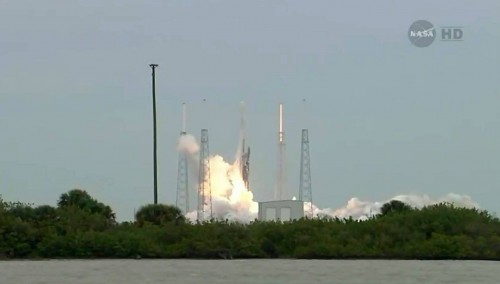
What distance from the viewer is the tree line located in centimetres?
2980

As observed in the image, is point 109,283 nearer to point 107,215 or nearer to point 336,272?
point 336,272

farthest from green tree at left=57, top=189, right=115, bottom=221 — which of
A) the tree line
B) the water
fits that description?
the water

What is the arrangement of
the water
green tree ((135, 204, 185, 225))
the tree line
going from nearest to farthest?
the water < the tree line < green tree ((135, 204, 185, 225))

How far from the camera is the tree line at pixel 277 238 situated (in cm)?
2980

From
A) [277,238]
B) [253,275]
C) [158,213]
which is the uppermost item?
[158,213]

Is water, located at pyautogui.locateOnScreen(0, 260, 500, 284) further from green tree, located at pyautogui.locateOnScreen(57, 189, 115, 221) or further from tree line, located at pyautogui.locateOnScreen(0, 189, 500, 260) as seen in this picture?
green tree, located at pyautogui.locateOnScreen(57, 189, 115, 221)

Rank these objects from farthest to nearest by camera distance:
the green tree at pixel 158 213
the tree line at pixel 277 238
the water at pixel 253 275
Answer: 1. the green tree at pixel 158 213
2. the tree line at pixel 277 238
3. the water at pixel 253 275

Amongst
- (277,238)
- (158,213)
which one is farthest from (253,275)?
(158,213)

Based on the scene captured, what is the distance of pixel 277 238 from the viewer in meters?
31.0

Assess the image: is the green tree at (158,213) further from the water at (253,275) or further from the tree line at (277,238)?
the water at (253,275)

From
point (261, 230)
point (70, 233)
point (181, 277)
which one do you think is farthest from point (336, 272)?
point (70, 233)

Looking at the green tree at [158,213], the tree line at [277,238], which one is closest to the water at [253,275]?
the tree line at [277,238]

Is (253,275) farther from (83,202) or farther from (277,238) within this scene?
(83,202)

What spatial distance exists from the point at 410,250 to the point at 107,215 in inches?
612
